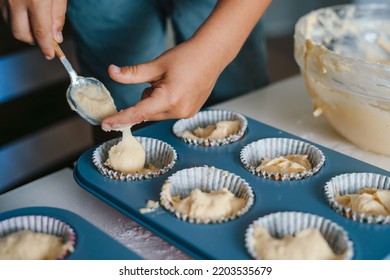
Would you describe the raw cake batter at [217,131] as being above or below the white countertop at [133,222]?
above

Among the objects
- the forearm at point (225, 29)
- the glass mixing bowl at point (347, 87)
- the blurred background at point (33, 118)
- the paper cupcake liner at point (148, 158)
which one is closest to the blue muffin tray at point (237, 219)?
the paper cupcake liner at point (148, 158)

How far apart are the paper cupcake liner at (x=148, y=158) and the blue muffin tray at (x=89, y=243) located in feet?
0.54

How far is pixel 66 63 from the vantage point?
127 cm

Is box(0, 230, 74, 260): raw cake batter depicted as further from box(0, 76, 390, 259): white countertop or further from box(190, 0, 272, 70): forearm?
box(190, 0, 272, 70): forearm

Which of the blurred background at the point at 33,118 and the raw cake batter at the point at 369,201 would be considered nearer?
the raw cake batter at the point at 369,201

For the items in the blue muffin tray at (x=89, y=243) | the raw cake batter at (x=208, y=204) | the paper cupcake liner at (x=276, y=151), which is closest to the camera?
the blue muffin tray at (x=89, y=243)

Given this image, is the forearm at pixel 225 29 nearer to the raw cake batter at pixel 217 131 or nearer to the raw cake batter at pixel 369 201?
the raw cake batter at pixel 217 131

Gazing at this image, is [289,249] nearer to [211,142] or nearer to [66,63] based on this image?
[211,142]

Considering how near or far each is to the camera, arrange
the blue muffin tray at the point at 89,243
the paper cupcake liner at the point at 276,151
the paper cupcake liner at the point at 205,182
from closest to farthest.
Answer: the blue muffin tray at the point at 89,243 < the paper cupcake liner at the point at 205,182 < the paper cupcake liner at the point at 276,151

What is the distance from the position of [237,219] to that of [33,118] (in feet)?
6.12

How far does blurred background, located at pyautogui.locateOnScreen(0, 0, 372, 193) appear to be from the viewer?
2400mm

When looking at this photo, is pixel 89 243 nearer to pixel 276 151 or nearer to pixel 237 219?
pixel 237 219

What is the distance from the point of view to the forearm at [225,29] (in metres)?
1.17

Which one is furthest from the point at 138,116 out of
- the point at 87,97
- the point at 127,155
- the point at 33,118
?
the point at 33,118
